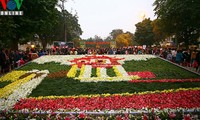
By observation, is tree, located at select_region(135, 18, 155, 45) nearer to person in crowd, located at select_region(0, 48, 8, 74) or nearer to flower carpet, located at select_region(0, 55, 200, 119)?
flower carpet, located at select_region(0, 55, 200, 119)

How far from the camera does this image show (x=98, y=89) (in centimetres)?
1408

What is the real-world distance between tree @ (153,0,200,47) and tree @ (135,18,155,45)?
3209 cm

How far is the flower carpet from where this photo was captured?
10.4 meters

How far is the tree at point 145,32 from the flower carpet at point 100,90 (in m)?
67.4

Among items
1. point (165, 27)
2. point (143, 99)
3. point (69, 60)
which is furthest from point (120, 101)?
point (165, 27)

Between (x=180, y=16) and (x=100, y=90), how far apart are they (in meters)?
34.7

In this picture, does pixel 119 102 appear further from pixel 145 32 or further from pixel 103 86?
pixel 145 32

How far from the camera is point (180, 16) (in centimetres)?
4419

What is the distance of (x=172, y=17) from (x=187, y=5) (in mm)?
7800

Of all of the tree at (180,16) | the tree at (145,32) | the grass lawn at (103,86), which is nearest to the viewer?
the grass lawn at (103,86)

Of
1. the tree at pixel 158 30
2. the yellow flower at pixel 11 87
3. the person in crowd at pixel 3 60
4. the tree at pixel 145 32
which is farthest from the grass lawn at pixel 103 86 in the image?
the tree at pixel 145 32

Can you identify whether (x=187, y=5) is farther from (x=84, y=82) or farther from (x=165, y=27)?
(x=84, y=82)

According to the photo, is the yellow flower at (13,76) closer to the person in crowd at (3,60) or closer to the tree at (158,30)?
the person in crowd at (3,60)

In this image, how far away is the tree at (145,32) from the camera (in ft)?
289
